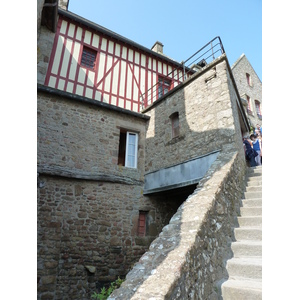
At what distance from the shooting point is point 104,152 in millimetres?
5852

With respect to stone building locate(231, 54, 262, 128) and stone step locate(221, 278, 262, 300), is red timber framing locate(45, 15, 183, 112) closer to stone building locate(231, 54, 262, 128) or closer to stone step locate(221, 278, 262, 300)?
stone step locate(221, 278, 262, 300)

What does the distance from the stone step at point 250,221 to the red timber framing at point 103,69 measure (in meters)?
5.18

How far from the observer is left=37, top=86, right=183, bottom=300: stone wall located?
4598 mm

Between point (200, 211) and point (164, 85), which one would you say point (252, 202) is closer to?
point (200, 211)

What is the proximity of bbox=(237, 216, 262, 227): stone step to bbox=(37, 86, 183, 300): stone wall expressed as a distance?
11.5 ft

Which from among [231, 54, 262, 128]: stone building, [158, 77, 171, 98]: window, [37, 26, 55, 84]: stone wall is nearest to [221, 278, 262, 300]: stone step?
[37, 26, 55, 84]: stone wall

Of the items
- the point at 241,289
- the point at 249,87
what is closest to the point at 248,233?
the point at 241,289

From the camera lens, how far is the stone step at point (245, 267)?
2.00 metres

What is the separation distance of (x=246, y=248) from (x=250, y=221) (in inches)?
19.6
